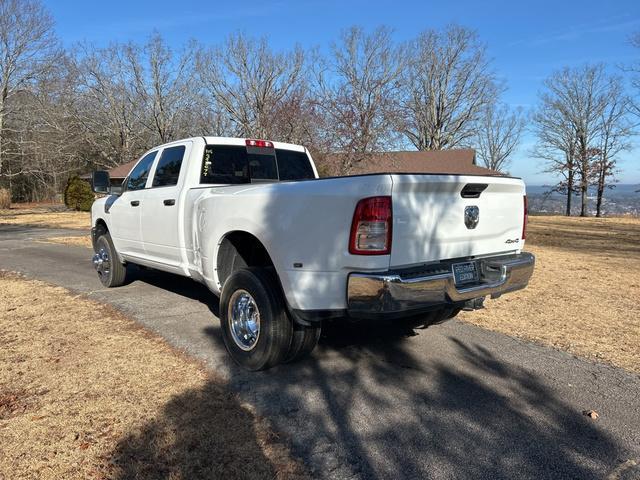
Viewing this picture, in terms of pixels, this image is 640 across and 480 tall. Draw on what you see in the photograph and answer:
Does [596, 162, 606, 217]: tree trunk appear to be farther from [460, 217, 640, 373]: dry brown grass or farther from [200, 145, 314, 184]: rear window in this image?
[200, 145, 314, 184]: rear window

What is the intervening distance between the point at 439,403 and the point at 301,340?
112 centimetres

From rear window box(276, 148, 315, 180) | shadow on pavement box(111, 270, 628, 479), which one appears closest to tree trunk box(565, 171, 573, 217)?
rear window box(276, 148, 315, 180)

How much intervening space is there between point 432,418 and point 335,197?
1590 mm

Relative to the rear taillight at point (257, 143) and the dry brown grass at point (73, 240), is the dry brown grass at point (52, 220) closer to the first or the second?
the dry brown grass at point (73, 240)

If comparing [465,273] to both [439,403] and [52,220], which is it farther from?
[52,220]

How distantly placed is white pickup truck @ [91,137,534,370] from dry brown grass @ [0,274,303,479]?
2.14ft

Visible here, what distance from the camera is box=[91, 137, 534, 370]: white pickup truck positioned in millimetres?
3105

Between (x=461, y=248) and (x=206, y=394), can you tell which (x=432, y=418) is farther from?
(x=206, y=394)

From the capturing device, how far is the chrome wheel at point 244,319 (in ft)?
12.8

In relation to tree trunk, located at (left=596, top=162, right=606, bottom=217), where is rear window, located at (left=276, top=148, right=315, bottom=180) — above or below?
above

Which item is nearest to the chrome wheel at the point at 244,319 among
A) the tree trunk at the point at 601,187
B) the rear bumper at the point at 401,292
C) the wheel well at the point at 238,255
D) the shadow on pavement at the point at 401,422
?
the shadow on pavement at the point at 401,422

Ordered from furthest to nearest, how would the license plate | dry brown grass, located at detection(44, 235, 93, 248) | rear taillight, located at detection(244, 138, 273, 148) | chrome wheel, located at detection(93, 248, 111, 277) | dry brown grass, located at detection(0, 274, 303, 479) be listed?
dry brown grass, located at detection(44, 235, 93, 248) < chrome wheel, located at detection(93, 248, 111, 277) < rear taillight, located at detection(244, 138, 273, 148) < the license plate < dry brown grass, located at detection(0, 274, 303, 479)

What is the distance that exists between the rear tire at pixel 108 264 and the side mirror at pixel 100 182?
2.54 feet

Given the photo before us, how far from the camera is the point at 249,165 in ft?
17.8
